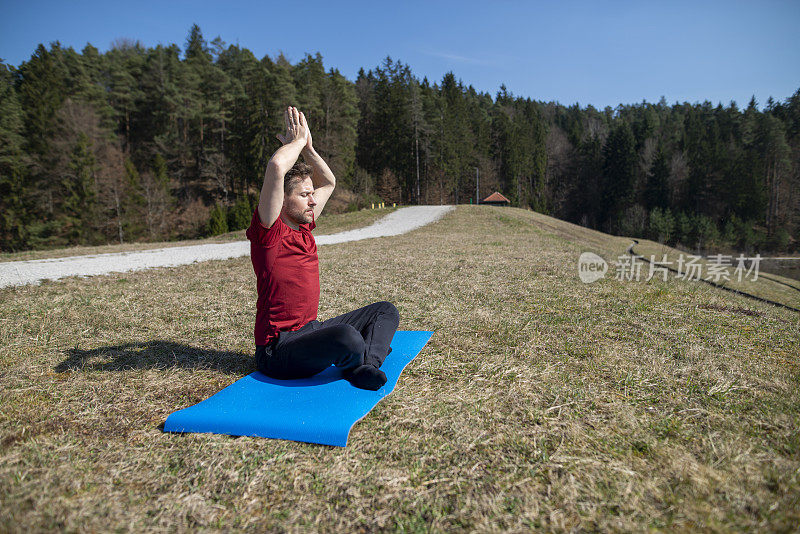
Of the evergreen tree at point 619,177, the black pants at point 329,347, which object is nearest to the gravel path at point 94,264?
the black pants at point 329,347

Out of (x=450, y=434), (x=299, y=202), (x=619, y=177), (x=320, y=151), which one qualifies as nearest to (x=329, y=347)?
(x=450, y=434)

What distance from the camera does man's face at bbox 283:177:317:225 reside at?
2670 millimetres

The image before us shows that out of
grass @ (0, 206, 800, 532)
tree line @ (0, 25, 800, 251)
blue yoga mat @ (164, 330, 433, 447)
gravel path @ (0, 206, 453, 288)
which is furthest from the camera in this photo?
tree line @ (0, 25, 800, 251)

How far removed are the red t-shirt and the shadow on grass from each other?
0.63 m

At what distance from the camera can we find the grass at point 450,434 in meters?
1.59

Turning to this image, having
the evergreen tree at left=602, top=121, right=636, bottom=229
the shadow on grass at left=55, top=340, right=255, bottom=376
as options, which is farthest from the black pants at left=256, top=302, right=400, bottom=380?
the evergreen tree at left=602, top=121, right=636, bottom=229

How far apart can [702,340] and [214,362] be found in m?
3.92

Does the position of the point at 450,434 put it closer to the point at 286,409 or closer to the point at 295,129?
the point at 286,409

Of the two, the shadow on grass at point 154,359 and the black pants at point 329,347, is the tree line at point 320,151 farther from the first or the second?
the black pants at point 329,347

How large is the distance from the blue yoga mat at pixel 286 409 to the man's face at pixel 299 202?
101 centimetres

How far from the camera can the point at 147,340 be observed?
3.69 metres

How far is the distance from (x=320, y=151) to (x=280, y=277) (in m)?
32.2

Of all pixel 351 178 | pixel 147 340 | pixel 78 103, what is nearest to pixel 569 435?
pixel 147 340

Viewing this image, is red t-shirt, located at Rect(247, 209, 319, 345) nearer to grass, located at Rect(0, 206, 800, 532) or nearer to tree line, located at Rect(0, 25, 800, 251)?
grass, located at Rect(0, 206, 800, 532)
